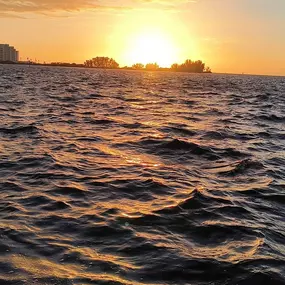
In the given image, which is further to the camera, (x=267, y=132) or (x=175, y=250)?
(x=267, y=132)

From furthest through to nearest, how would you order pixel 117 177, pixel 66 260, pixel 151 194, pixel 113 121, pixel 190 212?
pixel 113 121
pixel 117 177
pixel 151 194
pixel 190 212
pixel 66 260

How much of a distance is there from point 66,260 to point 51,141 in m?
10.7

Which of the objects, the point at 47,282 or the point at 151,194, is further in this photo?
the point at 151,194

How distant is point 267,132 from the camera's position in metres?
22.1

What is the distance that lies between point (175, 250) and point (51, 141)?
35.2ft

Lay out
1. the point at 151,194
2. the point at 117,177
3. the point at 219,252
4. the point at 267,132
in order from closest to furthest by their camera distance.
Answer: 1. the point at 219,252
2. the point at 151,194
3. the point at 117,177
4. the point at 267,132

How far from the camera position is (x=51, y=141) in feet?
55.2

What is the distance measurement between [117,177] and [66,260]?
5577 millimetres

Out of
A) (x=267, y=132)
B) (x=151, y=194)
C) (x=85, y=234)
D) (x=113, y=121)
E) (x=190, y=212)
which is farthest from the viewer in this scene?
(x=113, y=121)

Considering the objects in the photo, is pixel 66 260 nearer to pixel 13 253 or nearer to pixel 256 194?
pixel 13 253

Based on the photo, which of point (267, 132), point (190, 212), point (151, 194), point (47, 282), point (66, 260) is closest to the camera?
point (47, 282)

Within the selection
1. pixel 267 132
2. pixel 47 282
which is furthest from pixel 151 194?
pixel 267 132

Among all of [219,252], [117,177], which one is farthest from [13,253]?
[117,177]

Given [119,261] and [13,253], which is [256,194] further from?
[13,253]
